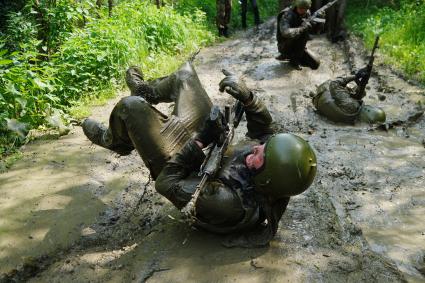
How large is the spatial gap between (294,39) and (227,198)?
6.54 metres

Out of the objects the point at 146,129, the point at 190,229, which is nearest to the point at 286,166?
the point at 190,229

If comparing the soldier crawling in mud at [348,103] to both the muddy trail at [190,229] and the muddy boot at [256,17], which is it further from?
the muddy boot at [256,17]

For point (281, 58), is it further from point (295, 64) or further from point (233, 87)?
point (233, 87)

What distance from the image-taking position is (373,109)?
7152mm

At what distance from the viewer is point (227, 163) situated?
397cm

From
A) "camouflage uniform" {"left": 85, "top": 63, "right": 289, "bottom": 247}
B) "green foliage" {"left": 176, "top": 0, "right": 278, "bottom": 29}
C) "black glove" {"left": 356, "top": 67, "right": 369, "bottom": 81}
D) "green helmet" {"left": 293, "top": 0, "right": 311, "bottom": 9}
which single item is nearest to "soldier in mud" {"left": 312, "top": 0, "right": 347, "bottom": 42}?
"green helmet" {"left": 293, "top": 0, "right": 311, "bottom": 9}

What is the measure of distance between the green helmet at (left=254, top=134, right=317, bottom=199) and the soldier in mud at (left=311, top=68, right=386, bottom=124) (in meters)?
3.93

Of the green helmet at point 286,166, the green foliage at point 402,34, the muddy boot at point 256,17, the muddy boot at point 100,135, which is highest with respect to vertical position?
the green helmet at point 286,166

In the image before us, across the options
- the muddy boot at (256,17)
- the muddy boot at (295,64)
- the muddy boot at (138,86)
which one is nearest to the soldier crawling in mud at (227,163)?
the muddy boot at (138,86)

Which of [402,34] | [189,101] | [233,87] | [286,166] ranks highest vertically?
[233,87]

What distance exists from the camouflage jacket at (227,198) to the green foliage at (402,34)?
5.08 metres

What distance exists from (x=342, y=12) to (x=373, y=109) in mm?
5622

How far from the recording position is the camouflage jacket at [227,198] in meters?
3.67

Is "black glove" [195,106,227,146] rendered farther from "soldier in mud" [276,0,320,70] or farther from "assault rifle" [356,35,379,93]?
"soldier in mud" [276,0,320,70]
